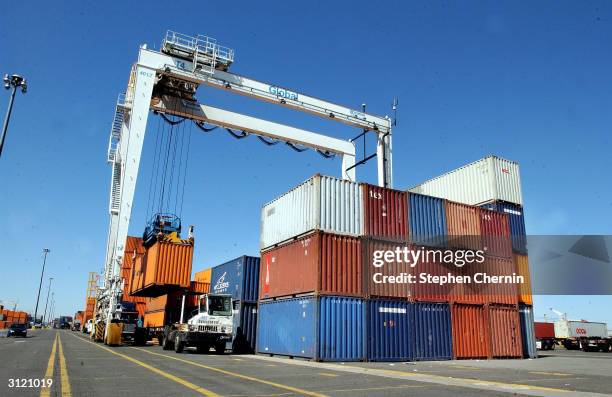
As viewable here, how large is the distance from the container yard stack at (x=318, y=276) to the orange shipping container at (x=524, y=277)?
28.3ft

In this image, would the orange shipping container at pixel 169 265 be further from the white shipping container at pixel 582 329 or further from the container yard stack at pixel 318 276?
the white shipping container at pixel 582 329

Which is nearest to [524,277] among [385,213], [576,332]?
[385,213]

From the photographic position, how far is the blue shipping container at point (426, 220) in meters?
20.9

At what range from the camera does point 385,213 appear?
20.6 metres

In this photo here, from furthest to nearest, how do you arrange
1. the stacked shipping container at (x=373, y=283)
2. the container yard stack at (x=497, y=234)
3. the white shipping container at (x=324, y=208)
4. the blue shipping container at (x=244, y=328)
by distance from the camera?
the blue shipping container at (x=244, y=328) < the container yard stack at (x=497, y=234) < the white shipping container at (x=324, y=208) < the stacked shipping container at (x=373, y=283)

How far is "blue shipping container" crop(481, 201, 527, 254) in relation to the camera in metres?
24.7

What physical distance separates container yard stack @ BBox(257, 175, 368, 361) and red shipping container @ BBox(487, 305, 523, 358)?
682 centimetres

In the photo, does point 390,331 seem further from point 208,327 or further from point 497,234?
point 208,327

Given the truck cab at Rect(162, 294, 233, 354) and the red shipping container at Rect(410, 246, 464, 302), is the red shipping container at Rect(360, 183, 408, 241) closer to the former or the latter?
the red shipping container at Rect(410, 246, 464, 302)

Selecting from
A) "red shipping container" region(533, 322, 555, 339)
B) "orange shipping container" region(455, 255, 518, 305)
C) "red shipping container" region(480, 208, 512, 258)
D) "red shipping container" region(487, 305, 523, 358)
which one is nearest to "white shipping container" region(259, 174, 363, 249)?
"orange shipping container" region(455, 255, 518, 305)

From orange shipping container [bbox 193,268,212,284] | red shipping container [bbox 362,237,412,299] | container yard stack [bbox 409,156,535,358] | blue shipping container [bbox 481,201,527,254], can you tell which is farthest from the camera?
orange shipping container [bbox 193,268,212,284]

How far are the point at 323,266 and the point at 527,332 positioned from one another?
12.9 metres

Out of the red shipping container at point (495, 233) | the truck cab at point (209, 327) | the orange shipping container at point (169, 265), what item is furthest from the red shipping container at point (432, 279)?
the orange shipping container at point (169, 265)

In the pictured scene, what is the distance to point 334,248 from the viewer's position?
18.8m
